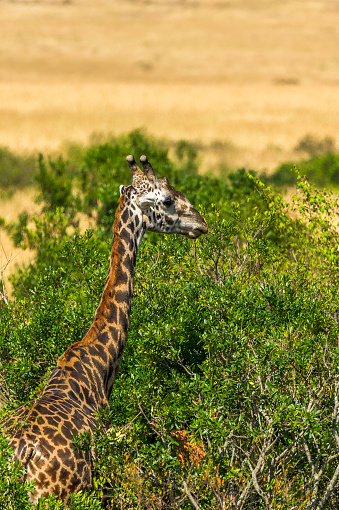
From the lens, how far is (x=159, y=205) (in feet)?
22.9

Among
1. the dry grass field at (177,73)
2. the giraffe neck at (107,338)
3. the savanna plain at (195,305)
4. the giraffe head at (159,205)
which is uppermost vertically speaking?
the giraffe head at (159,205)

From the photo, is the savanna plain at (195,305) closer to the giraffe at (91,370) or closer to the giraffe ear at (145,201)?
the giraffe at (91,370)

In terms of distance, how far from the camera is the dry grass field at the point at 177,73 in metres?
39.3

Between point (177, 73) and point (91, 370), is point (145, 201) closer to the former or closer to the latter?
point (91, 370)

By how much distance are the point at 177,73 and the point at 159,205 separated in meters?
66.2

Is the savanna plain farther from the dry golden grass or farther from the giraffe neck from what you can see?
the dry golden grass

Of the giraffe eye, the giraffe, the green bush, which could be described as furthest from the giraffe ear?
the green bush

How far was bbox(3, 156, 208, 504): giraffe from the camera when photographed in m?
4.94

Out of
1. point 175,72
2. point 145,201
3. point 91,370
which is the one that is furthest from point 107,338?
point 175,72

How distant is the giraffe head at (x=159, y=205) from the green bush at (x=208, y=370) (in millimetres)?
809

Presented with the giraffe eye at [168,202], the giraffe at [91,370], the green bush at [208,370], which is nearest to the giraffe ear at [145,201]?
the giraffe at [91,370]

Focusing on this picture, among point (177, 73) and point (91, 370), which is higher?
point (91, 370)

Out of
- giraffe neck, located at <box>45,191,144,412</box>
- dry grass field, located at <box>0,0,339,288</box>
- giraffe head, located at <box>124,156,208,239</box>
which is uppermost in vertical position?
giraffe head, located at <box>124,156,208,239</box>

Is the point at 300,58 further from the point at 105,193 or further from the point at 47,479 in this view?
the point at 47,479
